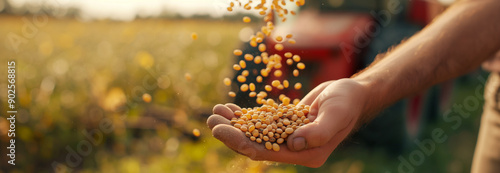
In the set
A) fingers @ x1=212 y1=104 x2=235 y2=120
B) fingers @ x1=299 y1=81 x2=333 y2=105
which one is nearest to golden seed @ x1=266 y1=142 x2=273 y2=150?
fingers @ x1=212 y1=104 x2=235 y2=120

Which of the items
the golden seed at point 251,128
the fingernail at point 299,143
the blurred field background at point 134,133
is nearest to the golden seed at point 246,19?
the golden seed at point 251,128

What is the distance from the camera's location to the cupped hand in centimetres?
143

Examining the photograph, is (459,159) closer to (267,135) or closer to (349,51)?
(349,51)

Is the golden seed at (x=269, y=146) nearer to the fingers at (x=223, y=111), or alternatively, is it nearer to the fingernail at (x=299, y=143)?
the fingernail at (x=299, y=143)

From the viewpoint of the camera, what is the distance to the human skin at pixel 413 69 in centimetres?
158

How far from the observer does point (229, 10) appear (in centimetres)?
177

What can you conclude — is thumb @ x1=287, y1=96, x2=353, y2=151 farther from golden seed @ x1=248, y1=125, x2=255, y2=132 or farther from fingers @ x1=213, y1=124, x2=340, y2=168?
golden seed @ x1=248, y1=125, x2=255, y2=132

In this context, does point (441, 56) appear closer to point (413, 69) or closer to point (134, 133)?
point (413, 69)

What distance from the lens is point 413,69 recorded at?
5.62 feet

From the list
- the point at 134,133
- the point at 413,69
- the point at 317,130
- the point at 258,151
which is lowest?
the point at 134,133

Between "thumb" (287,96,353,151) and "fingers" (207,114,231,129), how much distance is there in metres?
0.26

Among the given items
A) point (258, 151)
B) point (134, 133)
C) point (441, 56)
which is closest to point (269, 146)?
point (258, 151)

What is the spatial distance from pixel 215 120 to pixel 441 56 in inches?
35.5

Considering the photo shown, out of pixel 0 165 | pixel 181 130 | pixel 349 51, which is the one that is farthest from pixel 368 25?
pixel 0 165
